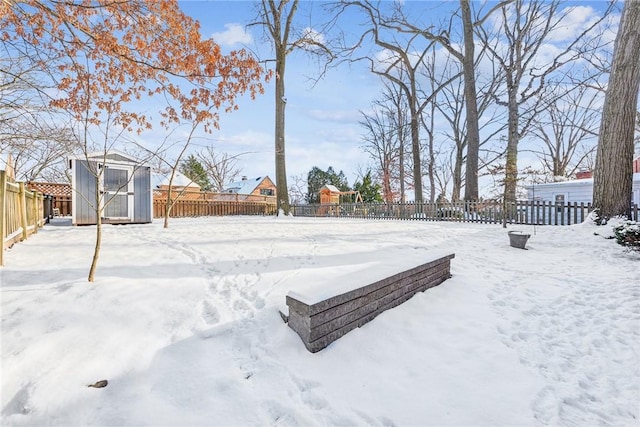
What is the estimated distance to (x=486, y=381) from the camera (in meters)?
1.94

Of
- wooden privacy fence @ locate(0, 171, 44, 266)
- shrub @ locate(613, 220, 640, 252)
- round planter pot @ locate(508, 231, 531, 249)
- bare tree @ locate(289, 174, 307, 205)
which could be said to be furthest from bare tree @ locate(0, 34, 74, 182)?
bare tree @ locate(289, 174, 307, 205)

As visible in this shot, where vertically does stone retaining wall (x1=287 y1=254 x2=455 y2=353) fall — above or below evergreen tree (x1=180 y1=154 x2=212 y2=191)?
below

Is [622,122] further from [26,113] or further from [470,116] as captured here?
[26,113]

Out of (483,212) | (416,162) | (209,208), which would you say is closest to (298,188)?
(209,208)

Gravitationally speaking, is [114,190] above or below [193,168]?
below

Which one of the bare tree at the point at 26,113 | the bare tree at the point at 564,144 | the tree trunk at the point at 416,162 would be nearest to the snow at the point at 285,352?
the bare tree at the point at 26,113

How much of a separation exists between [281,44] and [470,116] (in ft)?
29.4

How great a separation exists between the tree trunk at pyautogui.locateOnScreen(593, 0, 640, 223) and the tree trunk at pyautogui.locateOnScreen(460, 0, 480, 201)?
197 inches

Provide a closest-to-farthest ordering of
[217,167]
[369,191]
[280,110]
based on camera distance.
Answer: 1. [280,110]
2. [369,191]
3. [217,167]

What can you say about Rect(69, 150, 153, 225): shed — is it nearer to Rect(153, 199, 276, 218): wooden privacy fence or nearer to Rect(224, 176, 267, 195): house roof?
Rect(153, 199, 276, 218): wooden privacy fence

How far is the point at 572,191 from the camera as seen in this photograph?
45.8 ft

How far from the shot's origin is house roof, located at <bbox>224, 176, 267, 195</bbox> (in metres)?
35.9

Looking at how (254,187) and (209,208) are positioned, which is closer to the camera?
(209,208)

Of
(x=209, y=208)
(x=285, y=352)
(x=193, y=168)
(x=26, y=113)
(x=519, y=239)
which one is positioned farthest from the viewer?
(x=193, y=168)
